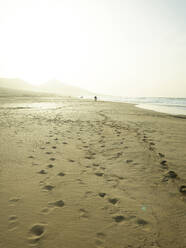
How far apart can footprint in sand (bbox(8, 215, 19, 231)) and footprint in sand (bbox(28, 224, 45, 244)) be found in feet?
0.98

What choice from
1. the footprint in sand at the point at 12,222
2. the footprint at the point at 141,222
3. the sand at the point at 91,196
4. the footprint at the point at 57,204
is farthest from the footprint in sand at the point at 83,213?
the footprint in sand at the point at 12,222

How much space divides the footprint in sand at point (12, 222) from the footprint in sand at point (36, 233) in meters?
0.30

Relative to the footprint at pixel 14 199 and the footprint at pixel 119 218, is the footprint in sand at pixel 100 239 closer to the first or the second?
the footprint at pixel 119 218

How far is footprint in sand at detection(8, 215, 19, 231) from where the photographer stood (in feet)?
8.29

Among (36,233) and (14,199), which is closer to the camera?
(36,233)

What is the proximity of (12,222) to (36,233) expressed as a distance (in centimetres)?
51

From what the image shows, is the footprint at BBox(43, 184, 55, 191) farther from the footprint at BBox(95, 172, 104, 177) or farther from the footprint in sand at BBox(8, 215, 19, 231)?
the footprint at BBox(95, 172, 104, 177)

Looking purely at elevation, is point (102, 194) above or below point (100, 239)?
above

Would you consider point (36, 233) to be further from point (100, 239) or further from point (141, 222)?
point (141, 222)

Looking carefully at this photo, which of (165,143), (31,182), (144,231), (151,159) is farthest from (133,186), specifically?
(165,143)

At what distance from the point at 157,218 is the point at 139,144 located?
416cm

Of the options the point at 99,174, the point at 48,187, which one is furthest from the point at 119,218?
the point at 48,187

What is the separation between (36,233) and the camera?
96.7 inches

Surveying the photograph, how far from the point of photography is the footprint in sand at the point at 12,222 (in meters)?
2.53
